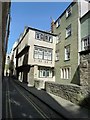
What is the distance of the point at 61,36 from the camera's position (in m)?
27.9

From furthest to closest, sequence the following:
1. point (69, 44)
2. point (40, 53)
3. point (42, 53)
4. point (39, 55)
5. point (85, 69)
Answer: point (42, 53) → point (40, 53) → point (39, 55) → point (69, 44) → point (85, 69)

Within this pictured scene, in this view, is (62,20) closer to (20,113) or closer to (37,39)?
(37,39)

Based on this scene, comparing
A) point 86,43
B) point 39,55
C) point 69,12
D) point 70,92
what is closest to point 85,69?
point 70,92

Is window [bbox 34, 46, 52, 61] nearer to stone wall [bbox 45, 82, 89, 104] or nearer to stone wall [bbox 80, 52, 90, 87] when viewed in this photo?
stone wall [bbox 45, 82, 89, 104]

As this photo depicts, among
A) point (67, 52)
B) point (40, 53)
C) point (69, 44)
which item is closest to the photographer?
point (69, 44)

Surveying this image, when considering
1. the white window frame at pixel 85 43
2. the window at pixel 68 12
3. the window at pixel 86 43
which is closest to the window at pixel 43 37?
the window at pixel 68 12

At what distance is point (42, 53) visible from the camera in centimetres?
2895

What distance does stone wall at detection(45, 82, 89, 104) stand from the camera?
10738 mm

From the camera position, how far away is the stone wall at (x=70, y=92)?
1074 cm

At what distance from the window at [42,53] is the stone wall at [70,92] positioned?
41.8 feet

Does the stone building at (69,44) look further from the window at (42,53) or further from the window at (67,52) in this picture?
the window at (42,53)

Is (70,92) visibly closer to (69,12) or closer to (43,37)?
(69,12)

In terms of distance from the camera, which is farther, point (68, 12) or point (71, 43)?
point (68, 12)

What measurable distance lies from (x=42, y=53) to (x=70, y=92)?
1737cm
